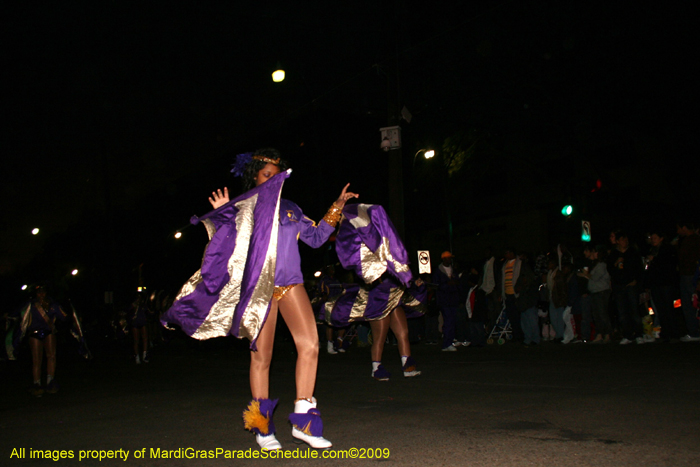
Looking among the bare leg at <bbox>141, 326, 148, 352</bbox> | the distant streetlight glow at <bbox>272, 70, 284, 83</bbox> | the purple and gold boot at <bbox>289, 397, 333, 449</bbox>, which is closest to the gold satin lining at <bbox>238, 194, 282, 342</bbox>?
the purple and gold boot at <bbox>289, 397, 333, 449</bbox>

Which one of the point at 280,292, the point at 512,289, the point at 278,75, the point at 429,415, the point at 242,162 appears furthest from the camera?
the point at 278,75

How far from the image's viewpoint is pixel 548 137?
2009cm

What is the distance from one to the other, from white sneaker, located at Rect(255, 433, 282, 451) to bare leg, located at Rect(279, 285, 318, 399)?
11.8 inches

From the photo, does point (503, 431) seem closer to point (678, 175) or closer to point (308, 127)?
point (678, 175)

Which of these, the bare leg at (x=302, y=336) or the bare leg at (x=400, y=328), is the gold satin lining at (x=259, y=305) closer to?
the bare leg at (x=302, y=336)

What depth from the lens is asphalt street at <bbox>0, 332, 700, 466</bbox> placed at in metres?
3.59

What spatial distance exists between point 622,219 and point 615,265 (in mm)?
18986

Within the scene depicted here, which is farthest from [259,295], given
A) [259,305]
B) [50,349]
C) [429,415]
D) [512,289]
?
[512,289]

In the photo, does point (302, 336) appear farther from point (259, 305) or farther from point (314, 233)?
point (314, 233)

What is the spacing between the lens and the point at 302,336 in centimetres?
397

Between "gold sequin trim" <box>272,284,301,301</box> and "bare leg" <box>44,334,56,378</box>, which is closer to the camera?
"gold sequin trim" <box>272,284,301,301</box>

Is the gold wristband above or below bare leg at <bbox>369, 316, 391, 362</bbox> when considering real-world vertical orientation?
above

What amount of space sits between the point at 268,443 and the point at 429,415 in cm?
144

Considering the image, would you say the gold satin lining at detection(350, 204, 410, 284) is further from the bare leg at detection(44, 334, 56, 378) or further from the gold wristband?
the bare leg at detection(44, 334, 56, 378)
